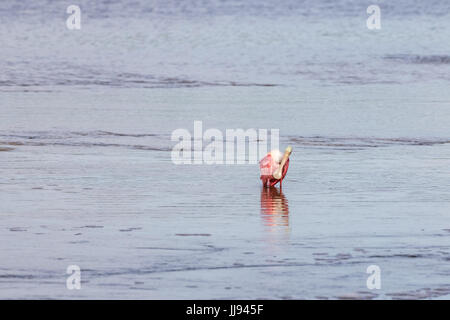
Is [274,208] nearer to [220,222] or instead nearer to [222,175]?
[220,222]

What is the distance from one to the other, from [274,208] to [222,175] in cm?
156

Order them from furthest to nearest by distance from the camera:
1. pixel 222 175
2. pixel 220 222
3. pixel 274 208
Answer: pixel 222 175, pixel 274 208, pixel 220 222

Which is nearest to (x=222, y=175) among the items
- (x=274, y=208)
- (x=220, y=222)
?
(x=274, y=208)

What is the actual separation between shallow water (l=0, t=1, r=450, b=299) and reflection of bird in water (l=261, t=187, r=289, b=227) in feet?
0.06

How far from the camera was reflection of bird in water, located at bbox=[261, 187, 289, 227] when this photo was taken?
8.52 m

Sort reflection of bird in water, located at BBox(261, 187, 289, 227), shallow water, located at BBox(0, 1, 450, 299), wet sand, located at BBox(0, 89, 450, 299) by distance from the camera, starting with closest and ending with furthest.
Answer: wet sand, located at BBox(0, 89, 450, 299)
shallow water, located at BBox(0, 1, 450, 299)
reflection of bird in water, located at BBox(261, 187, 289, 227)

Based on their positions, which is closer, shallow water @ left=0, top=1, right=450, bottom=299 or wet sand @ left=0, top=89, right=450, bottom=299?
wet sand @ left=0, top=89, right=450, bottom=299

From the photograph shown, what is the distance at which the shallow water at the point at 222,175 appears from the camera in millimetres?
6988

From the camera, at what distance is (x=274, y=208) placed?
29.7 feet

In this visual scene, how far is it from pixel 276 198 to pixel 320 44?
51.2 feet

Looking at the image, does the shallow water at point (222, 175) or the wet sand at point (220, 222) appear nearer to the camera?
the wet sand at point (220, 222)

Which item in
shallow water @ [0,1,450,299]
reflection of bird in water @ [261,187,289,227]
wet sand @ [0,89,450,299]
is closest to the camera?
wet sand @ [0,89,450,299]

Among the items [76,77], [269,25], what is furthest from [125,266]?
[269,25]

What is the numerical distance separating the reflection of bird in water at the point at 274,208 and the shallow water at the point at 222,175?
0.02 metres
